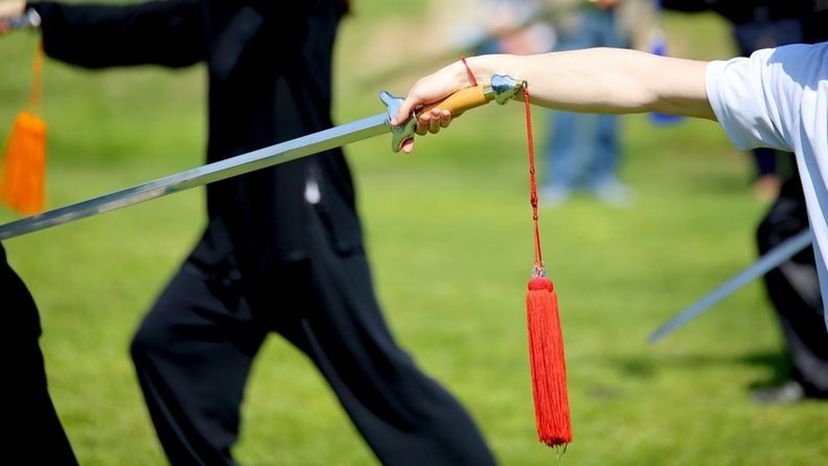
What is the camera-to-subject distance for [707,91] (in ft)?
9.23

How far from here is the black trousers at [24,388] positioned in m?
3.19

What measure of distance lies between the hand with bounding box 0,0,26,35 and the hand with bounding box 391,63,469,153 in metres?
1.70

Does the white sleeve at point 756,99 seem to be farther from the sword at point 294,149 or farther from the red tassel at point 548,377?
the red tassel at point 548,377

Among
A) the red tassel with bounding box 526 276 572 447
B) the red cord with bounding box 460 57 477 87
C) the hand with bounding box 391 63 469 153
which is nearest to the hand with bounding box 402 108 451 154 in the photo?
the hand with bounding box 391 63 469 153

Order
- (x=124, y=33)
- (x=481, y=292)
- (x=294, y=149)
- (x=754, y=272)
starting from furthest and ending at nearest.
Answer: (x=481, y=292) < (x=754, y=272) < (x=124, y=33) < (x=294, y=149)

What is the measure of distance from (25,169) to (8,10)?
1.70 ft

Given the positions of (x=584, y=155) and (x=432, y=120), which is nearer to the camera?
(x=432, y=120)

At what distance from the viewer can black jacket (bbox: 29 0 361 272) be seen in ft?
12.4

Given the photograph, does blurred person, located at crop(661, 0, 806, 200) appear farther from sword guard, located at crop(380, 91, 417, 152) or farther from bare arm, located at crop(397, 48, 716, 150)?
sword guard, located at crop(380, 91, 417, 152)

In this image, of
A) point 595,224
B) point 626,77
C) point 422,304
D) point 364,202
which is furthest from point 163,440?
point 364,202

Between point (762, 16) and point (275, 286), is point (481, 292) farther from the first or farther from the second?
point (275, 286)

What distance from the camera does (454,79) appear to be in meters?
2.97

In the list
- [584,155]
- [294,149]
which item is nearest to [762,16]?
[294,149]

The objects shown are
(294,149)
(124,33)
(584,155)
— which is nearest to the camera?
(294,149)
